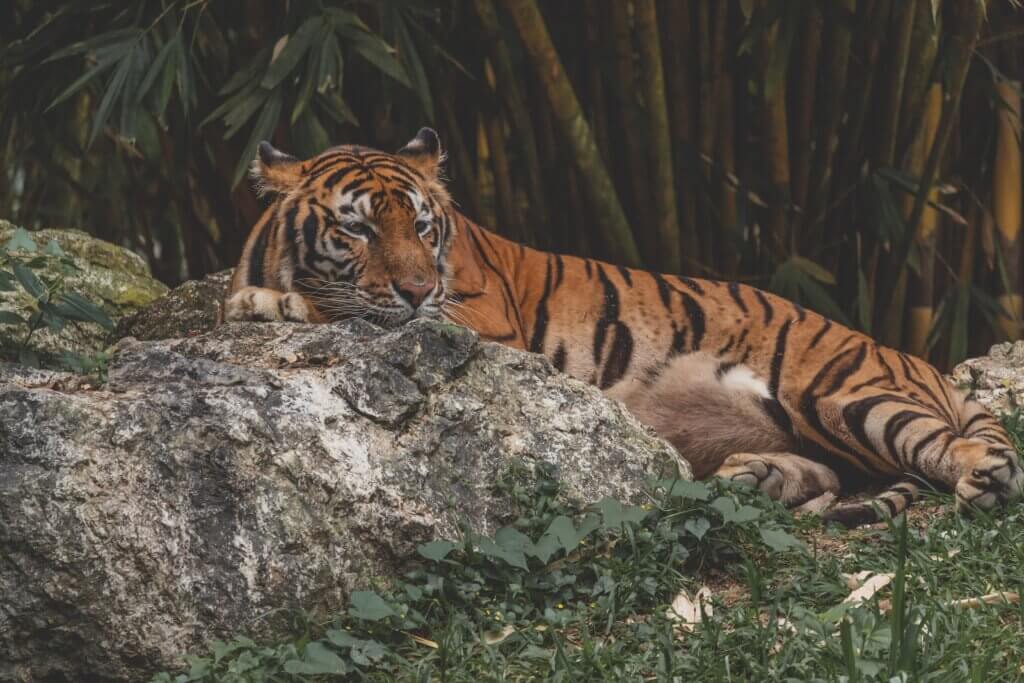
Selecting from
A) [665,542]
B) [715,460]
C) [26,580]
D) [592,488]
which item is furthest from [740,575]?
[26,580]

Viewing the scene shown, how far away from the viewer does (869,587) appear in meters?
3.09

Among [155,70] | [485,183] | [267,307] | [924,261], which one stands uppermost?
[155,70]

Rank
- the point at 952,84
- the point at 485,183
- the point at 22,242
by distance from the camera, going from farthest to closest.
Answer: the point at 485,183
the point at 952,84
the point at 22,242

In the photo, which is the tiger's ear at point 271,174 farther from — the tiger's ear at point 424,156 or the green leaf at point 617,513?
the green leaf at point 617,513

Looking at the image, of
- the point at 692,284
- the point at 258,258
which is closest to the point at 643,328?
the point at 692,284

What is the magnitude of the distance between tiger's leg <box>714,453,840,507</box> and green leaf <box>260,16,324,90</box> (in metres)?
2.14

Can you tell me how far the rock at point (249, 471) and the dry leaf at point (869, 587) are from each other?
64 cm

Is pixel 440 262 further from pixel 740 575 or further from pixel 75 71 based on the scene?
pixel 75 71

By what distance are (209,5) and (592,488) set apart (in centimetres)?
332

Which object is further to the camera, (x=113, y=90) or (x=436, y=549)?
(x=113, y=90)

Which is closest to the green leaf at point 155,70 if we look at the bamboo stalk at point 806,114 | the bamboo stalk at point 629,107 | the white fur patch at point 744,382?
the bamboo stalk at point 629,107

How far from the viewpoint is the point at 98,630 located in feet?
9.18

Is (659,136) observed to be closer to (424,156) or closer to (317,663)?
(424,156)

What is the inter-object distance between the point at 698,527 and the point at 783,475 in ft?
3.06
